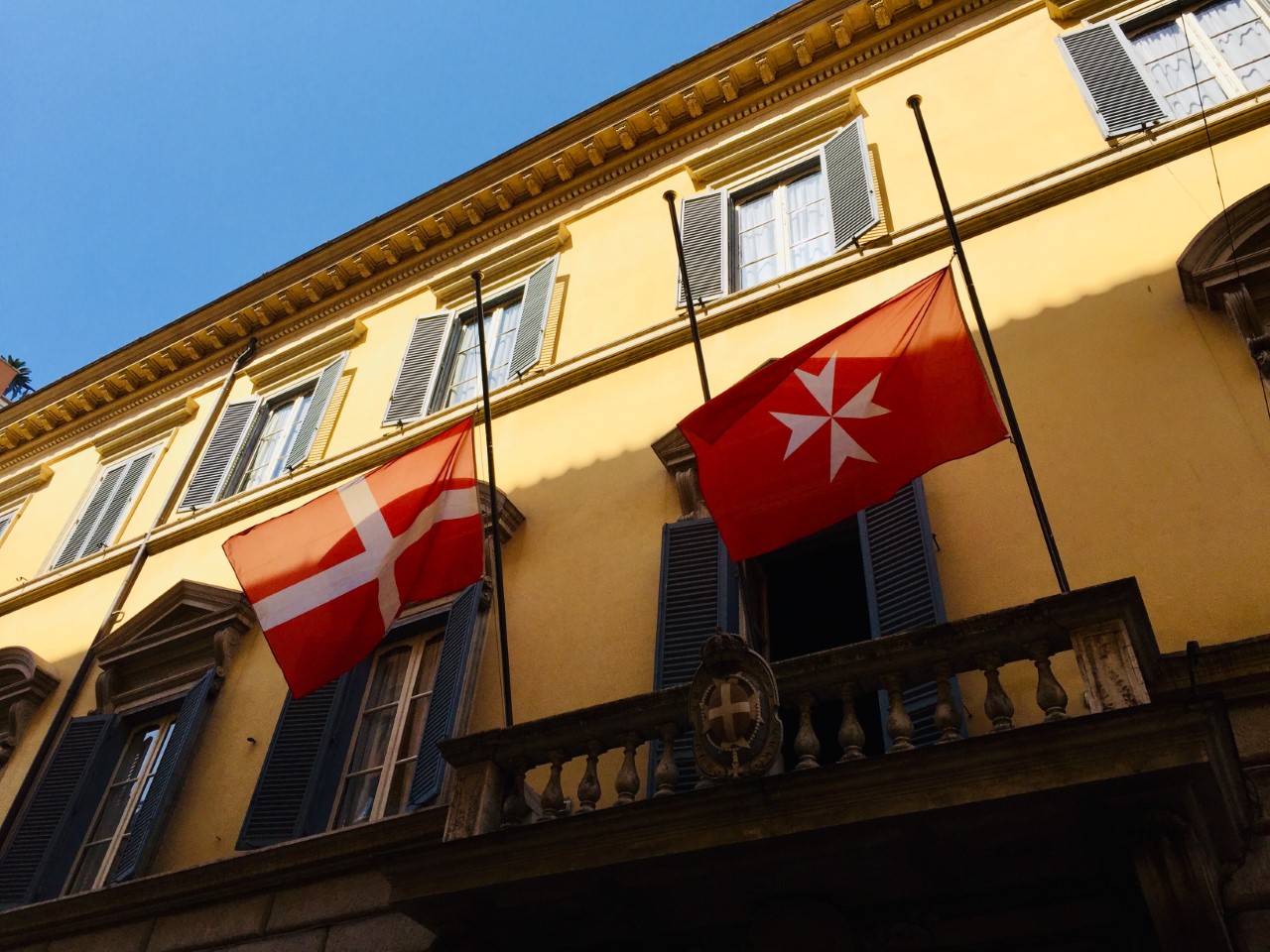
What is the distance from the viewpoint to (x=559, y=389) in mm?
9719

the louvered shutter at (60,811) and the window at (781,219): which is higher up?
the window at (781,219)

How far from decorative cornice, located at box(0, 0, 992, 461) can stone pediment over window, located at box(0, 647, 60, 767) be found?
4740mm

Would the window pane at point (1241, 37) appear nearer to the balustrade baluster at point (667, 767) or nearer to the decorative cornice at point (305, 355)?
the balustrade baluster at point (667, 767)

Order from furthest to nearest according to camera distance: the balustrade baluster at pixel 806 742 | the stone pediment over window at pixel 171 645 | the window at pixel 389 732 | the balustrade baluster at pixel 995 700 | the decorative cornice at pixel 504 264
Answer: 1. the decorative cornice at pixel 504 264
2. the stone pediment over window at pixel 171 645
3. the window at pixel 389 732
4. the balustrade baluster at pixel 806 742
5. the balustrade baluster at pixel 995 700

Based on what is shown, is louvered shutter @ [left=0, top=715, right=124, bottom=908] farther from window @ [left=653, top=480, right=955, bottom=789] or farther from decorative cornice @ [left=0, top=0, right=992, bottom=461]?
decorative cornice @ [left=0, top=0, right=992, bottom=461]

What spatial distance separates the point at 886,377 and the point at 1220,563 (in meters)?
1.93

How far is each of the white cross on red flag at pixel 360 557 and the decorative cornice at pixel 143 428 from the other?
23.9ft

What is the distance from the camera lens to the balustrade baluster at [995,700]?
4.65 m

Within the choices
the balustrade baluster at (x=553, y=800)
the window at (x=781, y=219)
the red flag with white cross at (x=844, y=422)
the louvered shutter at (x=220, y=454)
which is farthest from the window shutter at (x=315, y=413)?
the balustrade baluster at (x=553, y=800)

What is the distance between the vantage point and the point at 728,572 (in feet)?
23.4

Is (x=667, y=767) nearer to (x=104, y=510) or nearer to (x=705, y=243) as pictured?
(x=705, y=243)

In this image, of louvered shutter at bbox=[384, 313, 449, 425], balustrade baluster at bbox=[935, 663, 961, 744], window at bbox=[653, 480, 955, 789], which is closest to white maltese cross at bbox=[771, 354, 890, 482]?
window at bbox=[653, 480, 955, 789]

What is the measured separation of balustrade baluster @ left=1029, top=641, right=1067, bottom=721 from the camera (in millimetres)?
4520

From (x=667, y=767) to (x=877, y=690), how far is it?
1086 mm
